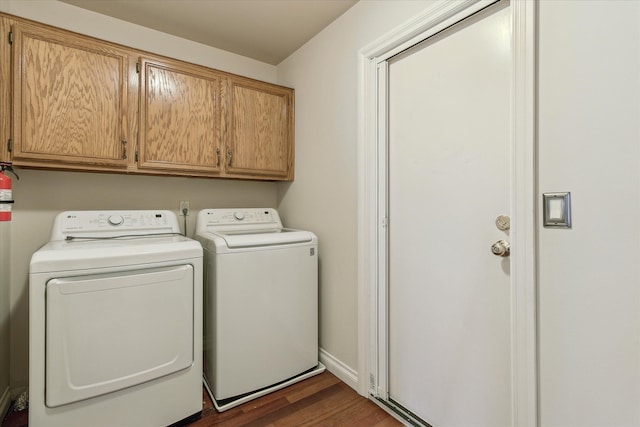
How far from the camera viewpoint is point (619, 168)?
2.85 feet

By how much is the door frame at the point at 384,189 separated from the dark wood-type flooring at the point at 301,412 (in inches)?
4.3

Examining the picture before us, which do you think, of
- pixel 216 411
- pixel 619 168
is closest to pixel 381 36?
pixel 619 168

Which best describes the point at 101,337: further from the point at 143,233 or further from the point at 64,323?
the point at 143,233

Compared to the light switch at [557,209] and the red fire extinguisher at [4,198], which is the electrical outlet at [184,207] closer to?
the red fire extinguisher at [4,198]

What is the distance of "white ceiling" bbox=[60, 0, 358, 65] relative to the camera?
1.79 metres

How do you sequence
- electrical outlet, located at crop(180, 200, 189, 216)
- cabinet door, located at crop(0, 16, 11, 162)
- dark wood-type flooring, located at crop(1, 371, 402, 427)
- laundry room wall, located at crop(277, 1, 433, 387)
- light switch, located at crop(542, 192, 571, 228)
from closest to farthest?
light switch, located at crop(542, 192, 571, 228), cabinet door, located at crop(0, 16, 11, 162), dark wood-type flooring, located at crop(1, 371, 402, 427), laundry room wall, located at crop(277, 1, 433, 387), electrical outlet, located at crop(180, 200, 189, 216)

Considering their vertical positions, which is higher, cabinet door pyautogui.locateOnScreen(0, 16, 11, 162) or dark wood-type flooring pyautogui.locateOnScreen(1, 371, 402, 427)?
cabinet door pyautogui.locateOnScreen(0, 16, 11, 162)

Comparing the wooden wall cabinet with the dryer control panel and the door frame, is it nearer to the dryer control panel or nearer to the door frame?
the dryer control panel

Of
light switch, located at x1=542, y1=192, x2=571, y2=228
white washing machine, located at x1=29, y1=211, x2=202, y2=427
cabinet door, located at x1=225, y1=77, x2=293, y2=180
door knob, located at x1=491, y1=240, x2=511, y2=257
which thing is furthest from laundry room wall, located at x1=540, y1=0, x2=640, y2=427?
cabinet door, located at x1=225, y1=77, x2=293, y2=180

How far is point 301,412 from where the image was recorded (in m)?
1.62

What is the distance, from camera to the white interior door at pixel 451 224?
120 centimetres

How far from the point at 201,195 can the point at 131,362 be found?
4.11ft

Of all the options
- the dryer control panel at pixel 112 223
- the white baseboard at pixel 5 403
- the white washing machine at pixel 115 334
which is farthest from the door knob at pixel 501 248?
the white baseboard at pixel 5 403

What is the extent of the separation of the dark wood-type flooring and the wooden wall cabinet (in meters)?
1.43
